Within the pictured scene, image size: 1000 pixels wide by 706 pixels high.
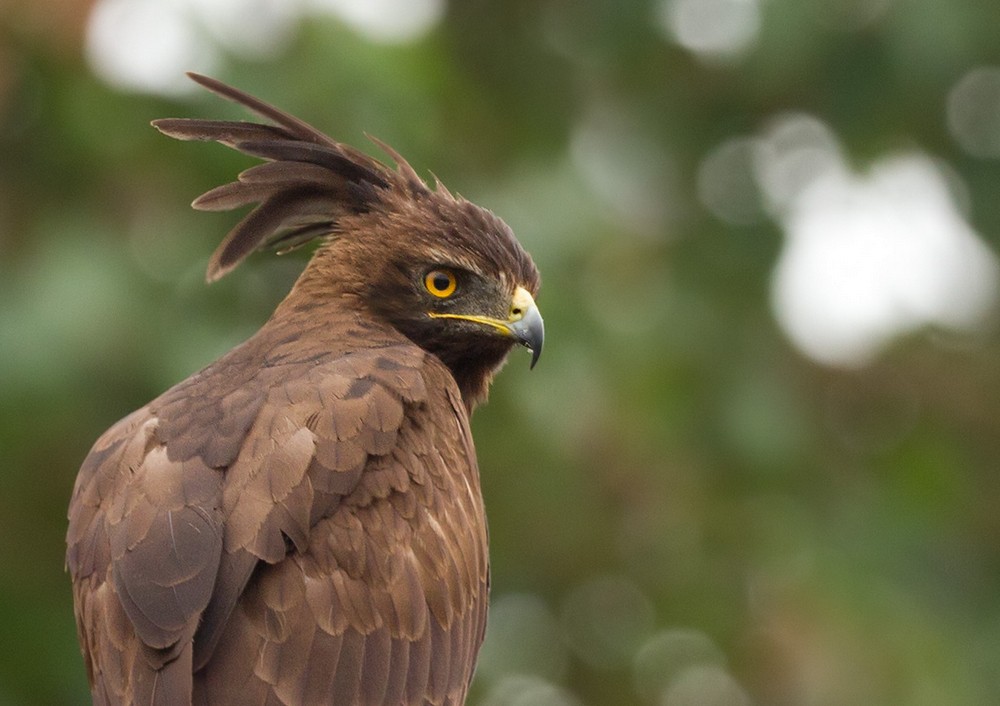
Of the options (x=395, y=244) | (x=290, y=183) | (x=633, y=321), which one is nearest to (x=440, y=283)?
(x=395, y=244)

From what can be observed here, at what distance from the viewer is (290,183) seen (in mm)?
6586

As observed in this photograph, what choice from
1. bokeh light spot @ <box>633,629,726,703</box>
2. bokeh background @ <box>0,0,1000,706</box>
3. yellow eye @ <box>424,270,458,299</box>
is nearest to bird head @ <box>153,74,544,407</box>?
yellow eye @ <box>424,270,458,299</box>

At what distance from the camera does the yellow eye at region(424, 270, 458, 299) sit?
6.56 metres

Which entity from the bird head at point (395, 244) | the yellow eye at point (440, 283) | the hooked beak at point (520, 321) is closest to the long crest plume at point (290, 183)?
the bird head at point (395, 244)

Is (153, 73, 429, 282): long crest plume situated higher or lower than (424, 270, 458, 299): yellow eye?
higher

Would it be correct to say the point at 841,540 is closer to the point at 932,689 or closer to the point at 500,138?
the point at 932,689

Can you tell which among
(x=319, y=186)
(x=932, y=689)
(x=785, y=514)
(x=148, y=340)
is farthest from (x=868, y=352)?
(x=319, y=186)

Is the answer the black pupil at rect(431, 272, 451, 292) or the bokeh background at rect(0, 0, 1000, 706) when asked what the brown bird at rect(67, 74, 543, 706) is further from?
the bokeh background at rect(0, 0, 1000, 706)

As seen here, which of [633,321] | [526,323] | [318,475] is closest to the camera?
[318,475]

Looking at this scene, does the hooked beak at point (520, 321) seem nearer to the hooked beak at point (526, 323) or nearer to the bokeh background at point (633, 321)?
the hooked beak at point (526, 323)

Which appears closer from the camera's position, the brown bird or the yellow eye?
the brown bird

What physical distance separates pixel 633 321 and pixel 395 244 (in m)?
6.22

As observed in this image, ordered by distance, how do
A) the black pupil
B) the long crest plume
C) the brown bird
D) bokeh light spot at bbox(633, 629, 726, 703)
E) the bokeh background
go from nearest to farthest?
the brown bird
the long crest plume
the black pupil
the bokeh background
bokeh light spot at bbox(633, 629, 726, 703)

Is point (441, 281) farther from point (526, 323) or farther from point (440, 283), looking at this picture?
point (526, 323)
